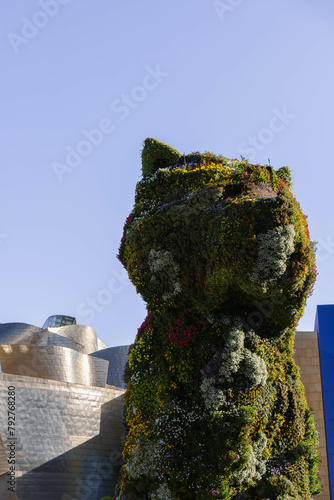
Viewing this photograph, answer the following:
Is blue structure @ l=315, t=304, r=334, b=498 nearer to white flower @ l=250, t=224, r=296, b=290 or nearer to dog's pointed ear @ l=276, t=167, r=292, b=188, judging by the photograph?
dog's pointed ear @ l=276, t=167, r=292, b=188

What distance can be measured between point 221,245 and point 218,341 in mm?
2210

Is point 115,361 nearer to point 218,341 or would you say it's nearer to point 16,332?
point 16,332

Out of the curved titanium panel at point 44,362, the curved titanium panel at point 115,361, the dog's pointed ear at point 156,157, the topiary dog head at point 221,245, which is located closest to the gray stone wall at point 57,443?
the curved titanium panel at point 44,362

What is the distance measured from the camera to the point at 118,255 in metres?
12.8

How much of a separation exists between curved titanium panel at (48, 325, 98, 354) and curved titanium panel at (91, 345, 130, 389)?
102cm

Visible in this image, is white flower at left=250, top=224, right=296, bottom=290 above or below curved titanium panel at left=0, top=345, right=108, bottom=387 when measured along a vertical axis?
above

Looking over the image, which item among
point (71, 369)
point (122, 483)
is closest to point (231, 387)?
point (122, 483)

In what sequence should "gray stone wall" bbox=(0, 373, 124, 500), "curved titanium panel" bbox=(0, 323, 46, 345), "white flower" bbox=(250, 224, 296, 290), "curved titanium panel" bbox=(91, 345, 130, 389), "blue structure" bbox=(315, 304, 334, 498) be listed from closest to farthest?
"white flower" bbox=(250, 224, 296, 290) → "gray stone wall" bbox=(0, 373, 124, 500) → "blue structure" bbox=(315, 304, 334, 498) → "curved titanium panel" bbox=(0, 323, 46, 345) → "curved titanium panel" bbox=(91, 345, 130, 389)

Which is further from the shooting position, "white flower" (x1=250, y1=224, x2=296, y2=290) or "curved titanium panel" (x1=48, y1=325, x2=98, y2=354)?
"curved titanium panel" (x1=48, y1=325, x2=98, y2=354)

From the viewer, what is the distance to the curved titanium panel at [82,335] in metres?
29.4

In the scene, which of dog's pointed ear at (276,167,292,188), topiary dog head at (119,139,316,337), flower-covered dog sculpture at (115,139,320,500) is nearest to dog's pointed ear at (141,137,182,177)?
topiary dog head at (119,139,316,337)

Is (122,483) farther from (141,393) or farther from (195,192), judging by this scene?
(195,192)

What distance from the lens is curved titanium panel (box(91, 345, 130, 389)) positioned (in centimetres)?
2934

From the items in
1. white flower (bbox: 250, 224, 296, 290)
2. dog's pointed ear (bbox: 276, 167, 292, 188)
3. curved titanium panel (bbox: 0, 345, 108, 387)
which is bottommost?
curved titanium panel (bbox: 0, 345, 108, 387)
